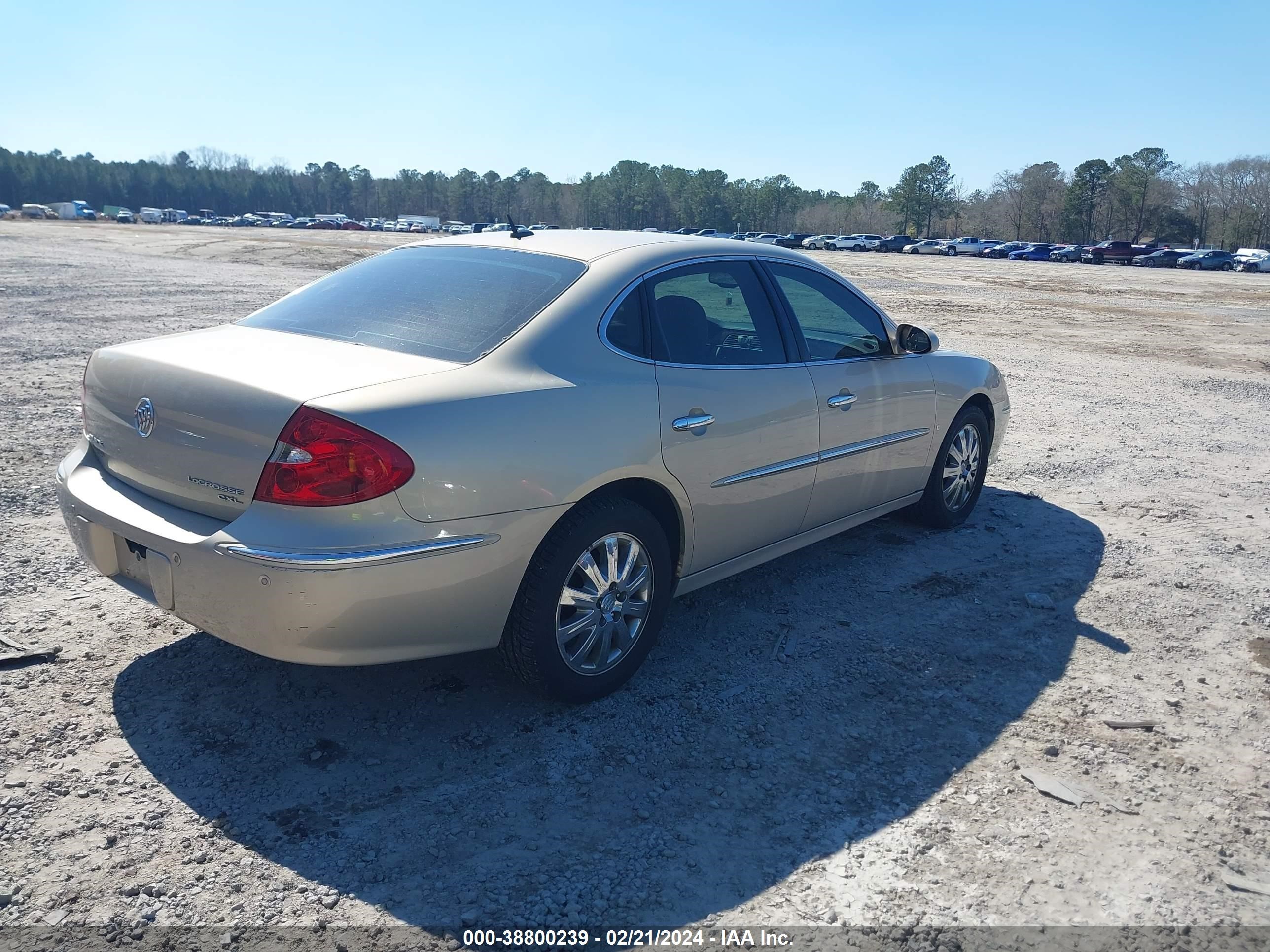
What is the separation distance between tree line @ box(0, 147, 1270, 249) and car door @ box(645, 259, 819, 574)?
379 ft

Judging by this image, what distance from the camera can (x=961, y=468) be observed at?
5.80 metres

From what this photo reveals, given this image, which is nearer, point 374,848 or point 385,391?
point 374,848

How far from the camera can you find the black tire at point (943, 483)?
5.59m

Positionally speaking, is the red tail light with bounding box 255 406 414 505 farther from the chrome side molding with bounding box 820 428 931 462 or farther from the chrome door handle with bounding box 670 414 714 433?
the chrome side molding with bounding box 820 428 931 462

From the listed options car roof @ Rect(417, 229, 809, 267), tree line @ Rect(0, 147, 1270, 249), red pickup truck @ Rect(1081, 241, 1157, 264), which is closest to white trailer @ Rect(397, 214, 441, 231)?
tree line @ Rect(0, 147, 1270, 249)

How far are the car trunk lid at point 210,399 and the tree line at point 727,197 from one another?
384ft

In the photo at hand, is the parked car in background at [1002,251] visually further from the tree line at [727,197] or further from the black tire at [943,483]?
the black tire at [943,483]

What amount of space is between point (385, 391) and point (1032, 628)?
3.17 metres

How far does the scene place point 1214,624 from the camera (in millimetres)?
4559

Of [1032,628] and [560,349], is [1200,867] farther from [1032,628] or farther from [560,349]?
[560,349]

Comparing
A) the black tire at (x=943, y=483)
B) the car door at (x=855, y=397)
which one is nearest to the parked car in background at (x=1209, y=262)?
the black tire at (x=943, y=483)

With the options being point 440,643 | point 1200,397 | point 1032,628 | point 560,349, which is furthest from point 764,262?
point 1200,397

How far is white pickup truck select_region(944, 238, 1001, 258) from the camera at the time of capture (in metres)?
77.4

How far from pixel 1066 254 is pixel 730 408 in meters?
76.6
